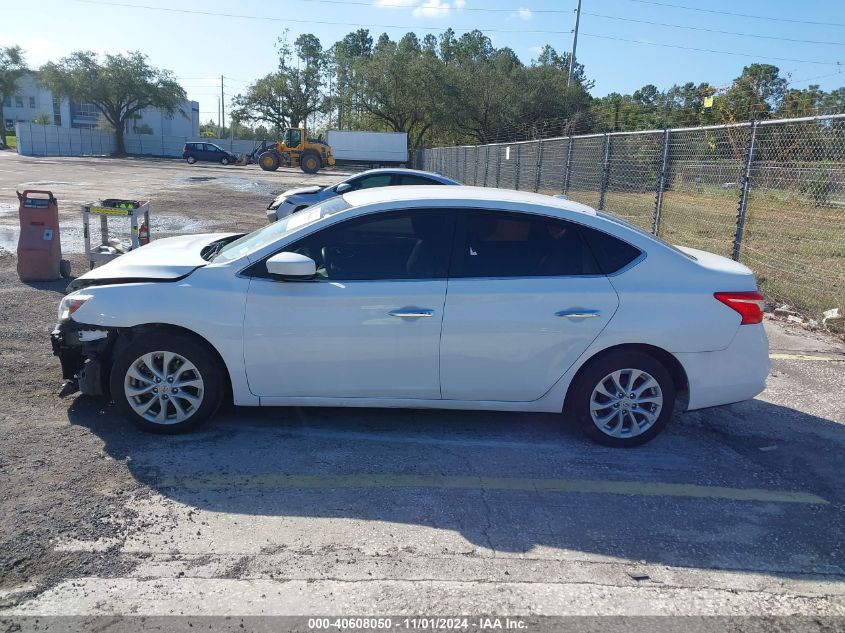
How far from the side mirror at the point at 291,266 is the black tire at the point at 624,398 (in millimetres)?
1891

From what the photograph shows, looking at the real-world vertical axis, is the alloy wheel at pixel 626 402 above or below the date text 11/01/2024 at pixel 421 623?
above

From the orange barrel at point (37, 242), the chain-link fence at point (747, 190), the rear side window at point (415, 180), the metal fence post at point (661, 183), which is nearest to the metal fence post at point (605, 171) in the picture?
the chain-link fence at point (747, 190)

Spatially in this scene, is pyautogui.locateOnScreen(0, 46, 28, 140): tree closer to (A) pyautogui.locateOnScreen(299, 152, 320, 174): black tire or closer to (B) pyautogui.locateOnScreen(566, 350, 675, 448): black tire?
(A) pyautogui.locateOnScreen(299, 152, 320, 174): black tire

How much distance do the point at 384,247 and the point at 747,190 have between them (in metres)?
6.18

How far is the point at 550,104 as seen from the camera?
4800 centimetres

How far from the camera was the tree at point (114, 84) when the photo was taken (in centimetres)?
6500

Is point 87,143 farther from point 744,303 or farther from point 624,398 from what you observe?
point 744,303

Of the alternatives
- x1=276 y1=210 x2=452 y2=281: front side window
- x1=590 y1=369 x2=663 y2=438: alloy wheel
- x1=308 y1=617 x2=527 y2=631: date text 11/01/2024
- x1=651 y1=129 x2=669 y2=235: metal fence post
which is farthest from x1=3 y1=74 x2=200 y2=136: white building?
x1=308 y1=617 x2=527 y2=631: date text 11/01/2024

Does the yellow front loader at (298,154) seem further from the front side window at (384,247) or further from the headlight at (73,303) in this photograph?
the front side window at (384,247)

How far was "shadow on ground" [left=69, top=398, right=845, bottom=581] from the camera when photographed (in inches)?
141

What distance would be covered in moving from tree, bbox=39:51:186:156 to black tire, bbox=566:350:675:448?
71.3 metres

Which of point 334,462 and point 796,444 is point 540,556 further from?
point 796,444

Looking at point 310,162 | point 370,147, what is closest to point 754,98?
point 310,162

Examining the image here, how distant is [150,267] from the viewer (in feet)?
15.0
